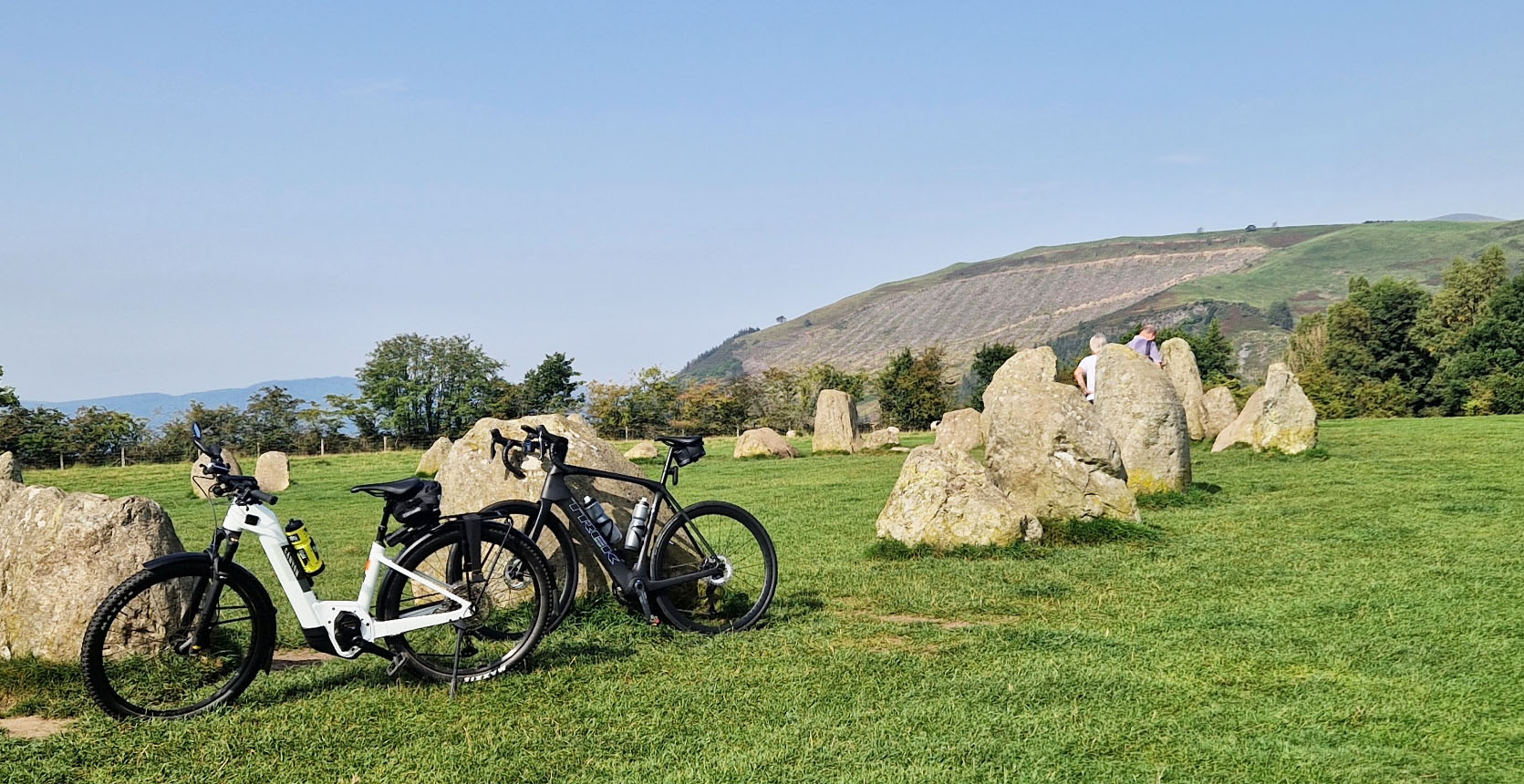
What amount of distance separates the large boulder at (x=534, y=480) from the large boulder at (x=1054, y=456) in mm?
5316

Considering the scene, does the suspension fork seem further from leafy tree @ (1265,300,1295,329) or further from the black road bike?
leafy tree @ (1265,300,1295,329)

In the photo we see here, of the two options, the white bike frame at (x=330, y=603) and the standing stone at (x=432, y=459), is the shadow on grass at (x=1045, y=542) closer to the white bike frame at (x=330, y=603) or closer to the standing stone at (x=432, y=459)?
the white bike frame at (x=330, y=603)

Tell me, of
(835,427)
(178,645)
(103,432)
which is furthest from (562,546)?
(103,432)

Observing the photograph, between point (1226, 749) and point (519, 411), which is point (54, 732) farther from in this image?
point (519, 411)

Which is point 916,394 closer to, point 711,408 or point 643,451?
point 711,408

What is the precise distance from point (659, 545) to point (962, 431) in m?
20.1

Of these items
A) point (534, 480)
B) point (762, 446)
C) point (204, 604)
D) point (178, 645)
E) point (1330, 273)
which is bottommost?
point (762, 446)

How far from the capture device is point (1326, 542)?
9820mm

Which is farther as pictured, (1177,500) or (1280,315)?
(1280,315)

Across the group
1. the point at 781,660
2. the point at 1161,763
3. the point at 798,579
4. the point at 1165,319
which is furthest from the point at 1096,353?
the point at 1165,319

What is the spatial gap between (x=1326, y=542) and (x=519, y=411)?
53.6m

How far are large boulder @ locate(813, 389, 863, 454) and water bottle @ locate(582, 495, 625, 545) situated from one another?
21351mm

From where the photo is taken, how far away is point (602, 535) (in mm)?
6738

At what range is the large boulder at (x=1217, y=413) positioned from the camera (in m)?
23.6
